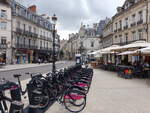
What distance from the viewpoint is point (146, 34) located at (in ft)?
82.8

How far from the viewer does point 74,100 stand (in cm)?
540

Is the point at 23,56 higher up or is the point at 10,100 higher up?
the point at 23,56

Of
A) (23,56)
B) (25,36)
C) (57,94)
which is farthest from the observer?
(25,36)

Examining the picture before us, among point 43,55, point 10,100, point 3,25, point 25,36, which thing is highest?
point 3,25

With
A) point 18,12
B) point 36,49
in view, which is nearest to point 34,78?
point 18,12

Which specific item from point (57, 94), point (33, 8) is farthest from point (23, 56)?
point (57, 94)

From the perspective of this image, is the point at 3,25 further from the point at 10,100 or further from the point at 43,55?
the point at 10,100

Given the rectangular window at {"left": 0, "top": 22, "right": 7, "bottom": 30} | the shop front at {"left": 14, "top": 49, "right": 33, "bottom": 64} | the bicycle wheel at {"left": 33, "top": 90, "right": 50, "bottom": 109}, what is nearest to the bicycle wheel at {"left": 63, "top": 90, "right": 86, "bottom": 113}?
the bicycle wheel at {"left": 33, "top": 90, "right": 50, "bottom": 109}

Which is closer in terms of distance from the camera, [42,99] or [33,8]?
[42,99]

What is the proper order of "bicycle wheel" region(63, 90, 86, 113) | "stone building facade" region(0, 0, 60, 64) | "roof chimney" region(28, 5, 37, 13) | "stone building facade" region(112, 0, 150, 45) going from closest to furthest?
"bicycle wheel" region(63, 90, 86, 113)
"stone building facade" region(112, 0, 150, 45)
"stone building facade" region(0, 0, 60, 64)
"roof chimney" region(28, 5, 37, 13)

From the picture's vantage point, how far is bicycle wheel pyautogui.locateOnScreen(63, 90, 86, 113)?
527cm

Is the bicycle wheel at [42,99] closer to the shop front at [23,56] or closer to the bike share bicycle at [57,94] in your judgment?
the bike share bicycle at [57,94]

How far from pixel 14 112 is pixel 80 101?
261cm

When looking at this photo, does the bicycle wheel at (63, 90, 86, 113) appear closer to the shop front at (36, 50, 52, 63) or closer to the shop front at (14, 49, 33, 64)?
the shop front at (14, 49, 33, 64)
